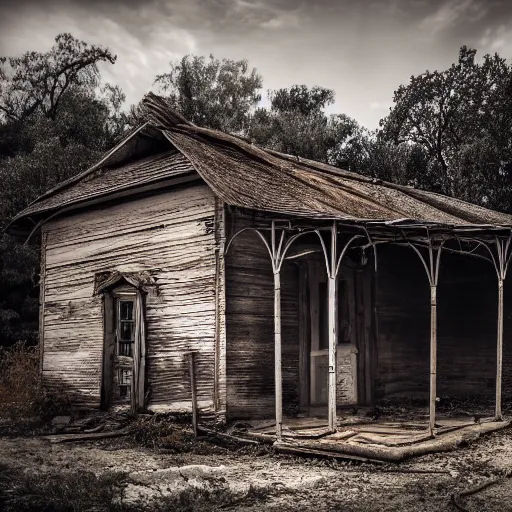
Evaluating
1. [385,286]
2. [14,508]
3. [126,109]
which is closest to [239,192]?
[385,286]

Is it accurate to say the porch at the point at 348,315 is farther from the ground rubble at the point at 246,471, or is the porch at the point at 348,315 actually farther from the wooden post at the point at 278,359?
the ground rubble at the point at 246,471

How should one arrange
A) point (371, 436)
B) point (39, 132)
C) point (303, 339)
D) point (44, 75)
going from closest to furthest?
point (371, 436)
point (303, 339)
point (39, 132)
point (44, 75)

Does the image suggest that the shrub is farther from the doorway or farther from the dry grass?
the dry grass

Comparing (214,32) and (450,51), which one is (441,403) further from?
(450,51)

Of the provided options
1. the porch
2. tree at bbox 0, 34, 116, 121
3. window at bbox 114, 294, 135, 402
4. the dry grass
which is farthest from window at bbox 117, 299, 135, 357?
tree at bbox 0, 34, 116, 121

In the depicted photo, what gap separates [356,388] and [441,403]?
6.94 ft

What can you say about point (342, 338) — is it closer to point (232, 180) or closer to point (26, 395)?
point (232, 180)

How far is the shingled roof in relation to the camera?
31.8 ft

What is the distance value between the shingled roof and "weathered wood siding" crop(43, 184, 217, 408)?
1.40 ft

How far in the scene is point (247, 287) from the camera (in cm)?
1019

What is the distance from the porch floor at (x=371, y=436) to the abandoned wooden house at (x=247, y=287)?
32 cm

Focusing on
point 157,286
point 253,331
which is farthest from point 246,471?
point 157,286

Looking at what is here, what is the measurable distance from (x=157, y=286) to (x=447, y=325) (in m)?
6.62

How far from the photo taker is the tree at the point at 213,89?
95.3 ft
